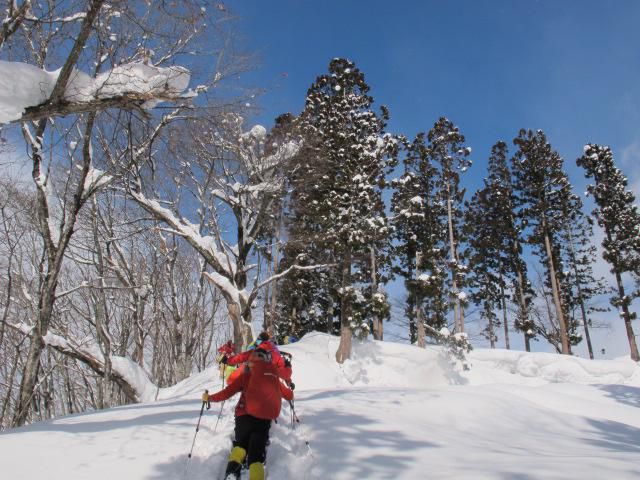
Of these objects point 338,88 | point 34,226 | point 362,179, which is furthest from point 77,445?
point 338,88

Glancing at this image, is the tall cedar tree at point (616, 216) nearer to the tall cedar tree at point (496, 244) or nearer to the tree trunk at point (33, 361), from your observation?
the tall cedar tree at point (496, 244)

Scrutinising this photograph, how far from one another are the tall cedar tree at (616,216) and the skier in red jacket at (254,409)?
24.8 m

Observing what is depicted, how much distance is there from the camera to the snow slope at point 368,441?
337 centimetres

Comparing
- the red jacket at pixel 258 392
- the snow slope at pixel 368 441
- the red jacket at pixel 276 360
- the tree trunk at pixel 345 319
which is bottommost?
the snow slope at pixel 368 441

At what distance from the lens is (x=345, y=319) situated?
1614cm

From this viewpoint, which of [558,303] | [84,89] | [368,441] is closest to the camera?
[84,89]

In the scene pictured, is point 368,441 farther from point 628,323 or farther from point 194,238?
point 628,323

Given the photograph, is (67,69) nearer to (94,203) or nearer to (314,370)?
(94,203)

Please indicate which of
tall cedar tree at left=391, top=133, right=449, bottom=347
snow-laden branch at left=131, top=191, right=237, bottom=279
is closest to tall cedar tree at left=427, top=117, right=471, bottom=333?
tall cedar tree at left=391, top=133, right=449, bottom=347

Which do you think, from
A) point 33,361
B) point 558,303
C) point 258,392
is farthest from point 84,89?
point 558,303

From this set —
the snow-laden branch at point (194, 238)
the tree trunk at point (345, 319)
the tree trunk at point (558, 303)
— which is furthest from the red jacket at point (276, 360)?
the tree trunk at point (558, 303)

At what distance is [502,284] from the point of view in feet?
96.1

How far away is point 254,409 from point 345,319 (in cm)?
1194

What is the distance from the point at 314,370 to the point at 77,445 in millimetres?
10380
